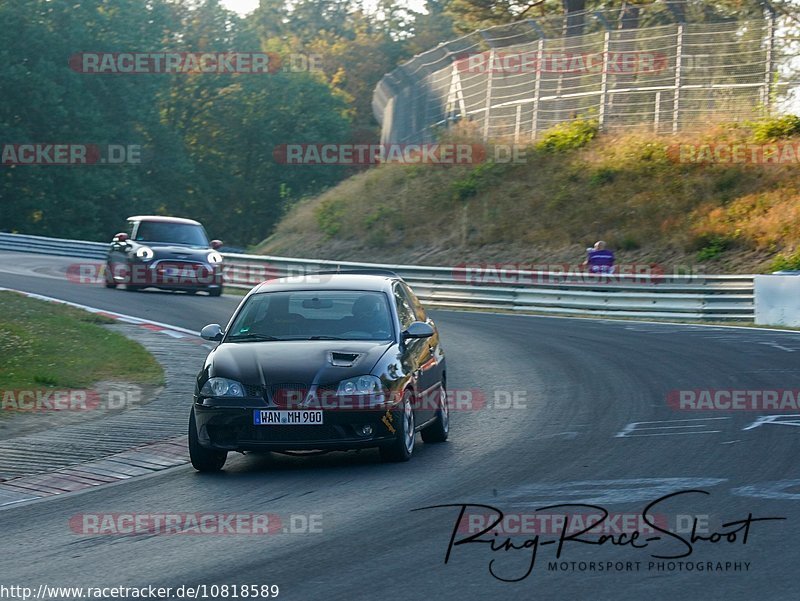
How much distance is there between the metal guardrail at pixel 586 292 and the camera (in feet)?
78.7

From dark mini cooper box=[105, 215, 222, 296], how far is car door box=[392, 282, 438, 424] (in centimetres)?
1712

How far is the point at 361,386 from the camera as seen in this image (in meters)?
9.67

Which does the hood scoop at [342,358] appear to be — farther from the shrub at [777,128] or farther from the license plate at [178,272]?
the shrub at [777,128]

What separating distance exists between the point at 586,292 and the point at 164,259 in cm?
974

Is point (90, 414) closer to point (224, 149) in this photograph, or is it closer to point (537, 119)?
point (537, 119)

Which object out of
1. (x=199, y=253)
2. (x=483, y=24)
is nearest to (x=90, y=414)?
(x=199, y=253)

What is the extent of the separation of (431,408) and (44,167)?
50.3 metres

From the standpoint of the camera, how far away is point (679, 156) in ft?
113

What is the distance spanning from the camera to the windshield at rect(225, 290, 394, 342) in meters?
10.5

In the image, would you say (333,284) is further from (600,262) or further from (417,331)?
(600,262)
